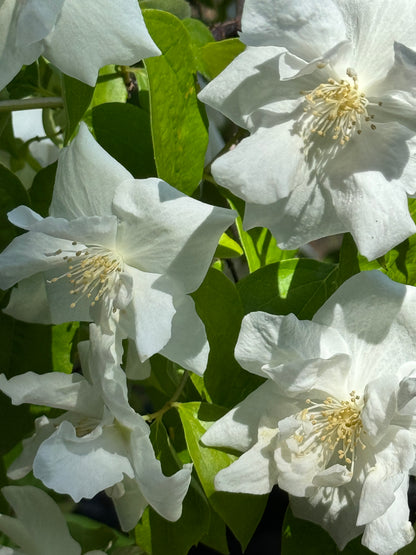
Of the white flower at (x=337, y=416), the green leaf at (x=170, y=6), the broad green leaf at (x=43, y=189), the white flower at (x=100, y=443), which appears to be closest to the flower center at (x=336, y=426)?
the white flower at (x=337, y=416)

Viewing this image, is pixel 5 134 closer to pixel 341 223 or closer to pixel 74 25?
pixel 74 25

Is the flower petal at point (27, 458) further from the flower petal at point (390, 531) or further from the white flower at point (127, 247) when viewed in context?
the flower petal at point (390, 531)

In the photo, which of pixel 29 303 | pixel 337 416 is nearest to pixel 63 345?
pixel 29 303

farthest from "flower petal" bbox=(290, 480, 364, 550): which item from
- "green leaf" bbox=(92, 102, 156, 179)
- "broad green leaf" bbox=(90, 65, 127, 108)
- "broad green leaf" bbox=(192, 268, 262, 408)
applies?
"broad green leaf" bbox=(90, 65, 127, 108)

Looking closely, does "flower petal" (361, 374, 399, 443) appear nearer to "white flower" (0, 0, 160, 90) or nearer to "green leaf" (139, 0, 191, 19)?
"white flower" (0, 0, 160, 90)

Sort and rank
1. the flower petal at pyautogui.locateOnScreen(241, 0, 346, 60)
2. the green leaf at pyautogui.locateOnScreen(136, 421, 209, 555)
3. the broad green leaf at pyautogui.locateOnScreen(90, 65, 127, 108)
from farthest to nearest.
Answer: the broad green leaf at pyautogui.locateOnScreen(90, 65, 127, 108) < the green leaf at pyautogui.locateOnScreen(136, 421, 209, 555) < the flower petal at pyautogui.locateOnScreen(241, 0, 346, 60)

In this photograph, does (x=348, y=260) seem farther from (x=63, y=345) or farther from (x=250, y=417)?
(x=63, y=345)

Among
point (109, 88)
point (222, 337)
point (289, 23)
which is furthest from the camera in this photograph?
point (109, 88)
